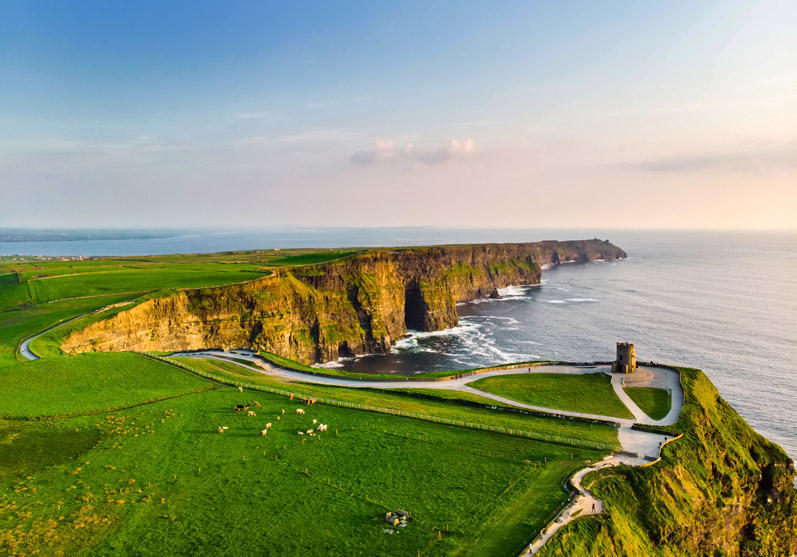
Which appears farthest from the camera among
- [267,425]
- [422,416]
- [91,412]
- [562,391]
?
[562,391]

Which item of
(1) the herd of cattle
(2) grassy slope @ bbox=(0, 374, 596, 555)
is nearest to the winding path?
(2) grassy slope @ bbox=(0, 374, 596, 555)

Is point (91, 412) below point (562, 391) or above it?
above

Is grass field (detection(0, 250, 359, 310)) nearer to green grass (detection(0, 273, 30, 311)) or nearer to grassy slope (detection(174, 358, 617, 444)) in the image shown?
green grass (detection(0, 273, 30, 311))

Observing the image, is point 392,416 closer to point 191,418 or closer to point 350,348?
point 191,418

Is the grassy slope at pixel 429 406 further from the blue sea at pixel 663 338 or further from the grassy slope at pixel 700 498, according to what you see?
the blue sea at pixel 663 338

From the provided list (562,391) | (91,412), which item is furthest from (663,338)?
(91,412)

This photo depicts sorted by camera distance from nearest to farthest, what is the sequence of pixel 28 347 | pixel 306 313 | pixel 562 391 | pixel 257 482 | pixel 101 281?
pixel 257 482
pixel 562 391
pixel 28 347
pixel 101 281
pixel 306 313

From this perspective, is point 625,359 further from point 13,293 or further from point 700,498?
point 13,293
